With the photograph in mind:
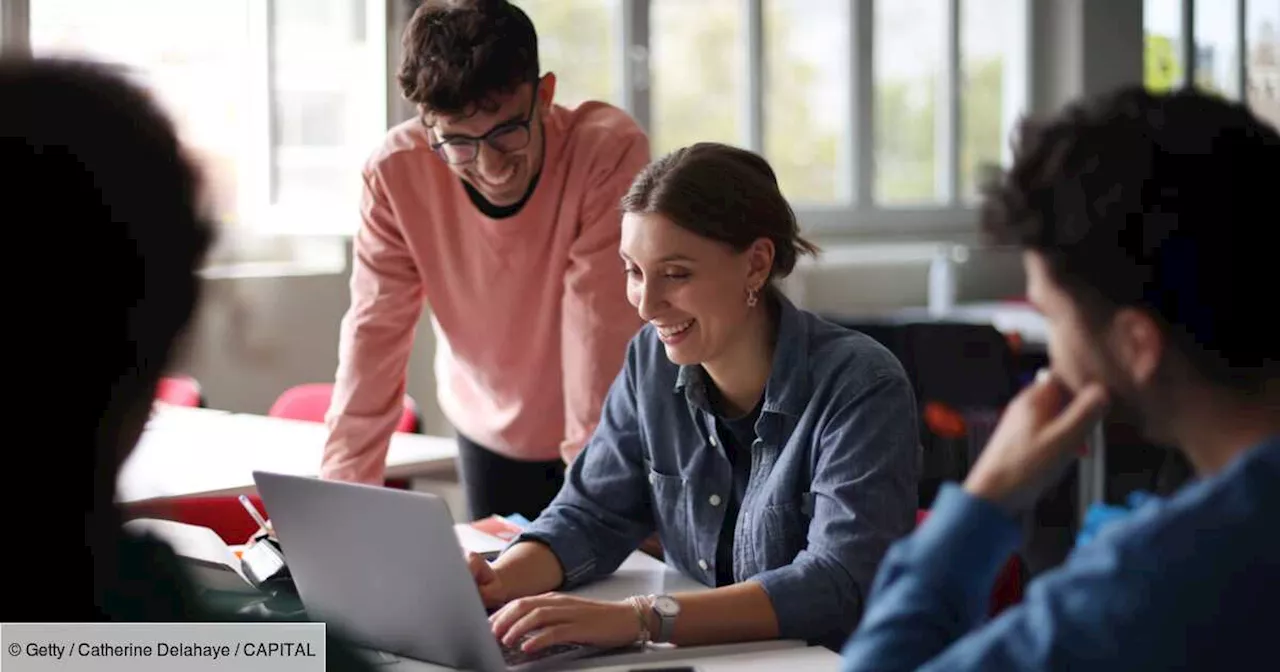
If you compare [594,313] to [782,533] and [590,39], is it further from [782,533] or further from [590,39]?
[590,39]

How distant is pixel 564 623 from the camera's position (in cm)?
137

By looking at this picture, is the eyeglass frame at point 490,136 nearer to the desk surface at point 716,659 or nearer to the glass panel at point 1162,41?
the desk surface at point 716,659

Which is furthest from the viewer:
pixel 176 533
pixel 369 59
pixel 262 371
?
pixel 369 59

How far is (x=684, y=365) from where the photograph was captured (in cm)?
167

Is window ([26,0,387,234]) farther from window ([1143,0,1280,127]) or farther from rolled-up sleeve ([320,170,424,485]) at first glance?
window ([1143,0,1280,127])

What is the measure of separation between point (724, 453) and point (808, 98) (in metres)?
1.02

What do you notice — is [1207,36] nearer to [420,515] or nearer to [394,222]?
[420,515]

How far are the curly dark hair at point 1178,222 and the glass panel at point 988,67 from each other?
0.70 ft

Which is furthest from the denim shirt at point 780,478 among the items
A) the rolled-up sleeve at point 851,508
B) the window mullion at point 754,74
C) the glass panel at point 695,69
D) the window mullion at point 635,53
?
the glass panel at point 695,69

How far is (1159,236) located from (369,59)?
4.65 feet

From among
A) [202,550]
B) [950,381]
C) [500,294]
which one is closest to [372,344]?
[500,294]

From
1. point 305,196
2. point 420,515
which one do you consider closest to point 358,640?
point 420,515

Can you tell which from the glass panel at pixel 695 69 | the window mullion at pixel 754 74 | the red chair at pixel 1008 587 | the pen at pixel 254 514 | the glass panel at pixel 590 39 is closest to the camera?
the red chair at pixel 1008 587

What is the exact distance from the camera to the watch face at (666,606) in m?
1.41
